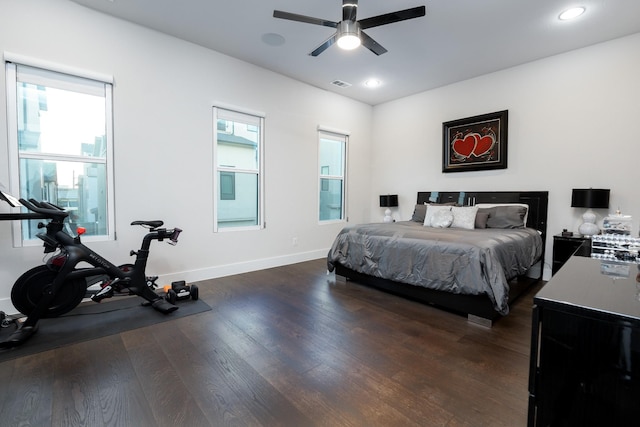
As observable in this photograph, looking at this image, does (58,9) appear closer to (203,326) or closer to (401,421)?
(203,326)

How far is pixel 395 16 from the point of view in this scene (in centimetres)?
245

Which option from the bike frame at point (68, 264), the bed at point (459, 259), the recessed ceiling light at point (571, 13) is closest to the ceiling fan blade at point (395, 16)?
the recessed ceiling light at point (571, 13)

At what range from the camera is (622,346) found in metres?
0.74

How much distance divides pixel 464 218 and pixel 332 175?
97.8 inches

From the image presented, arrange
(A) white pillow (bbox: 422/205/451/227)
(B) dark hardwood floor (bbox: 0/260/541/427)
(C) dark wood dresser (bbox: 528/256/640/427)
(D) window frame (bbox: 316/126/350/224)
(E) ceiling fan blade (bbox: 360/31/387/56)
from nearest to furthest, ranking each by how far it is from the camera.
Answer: (C) dark wood dresser (bbox: 528/256/640/427) < (B) dark hardwood floor (bbox: 0/260/541/427) < (E) ceiling fan blade (bbox: 360/31/387/56) < (A) white pillow (bbox: 422/205/451/227) < (D) window frame (bbox: 316/126/350/224)

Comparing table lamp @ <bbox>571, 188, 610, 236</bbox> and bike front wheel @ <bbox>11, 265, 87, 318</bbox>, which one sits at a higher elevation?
table lamp @ <bbox>571, 188, 610, 236</bbox>

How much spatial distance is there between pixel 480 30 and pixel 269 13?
2375mm

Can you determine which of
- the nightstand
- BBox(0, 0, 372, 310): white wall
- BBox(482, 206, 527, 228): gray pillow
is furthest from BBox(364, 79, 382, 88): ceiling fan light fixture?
the nightstand

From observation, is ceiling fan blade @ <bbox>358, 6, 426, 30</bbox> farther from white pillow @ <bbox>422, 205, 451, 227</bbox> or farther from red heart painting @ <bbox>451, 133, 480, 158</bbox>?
red heart painting @ <bbox>451, 133, 480, 158</bbox>

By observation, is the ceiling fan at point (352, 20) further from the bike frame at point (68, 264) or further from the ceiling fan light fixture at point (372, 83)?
the bike frame at point (68, 264)

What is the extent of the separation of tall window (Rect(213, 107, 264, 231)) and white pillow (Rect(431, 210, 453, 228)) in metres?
2.55

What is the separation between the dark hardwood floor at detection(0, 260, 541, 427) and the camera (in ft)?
4.95

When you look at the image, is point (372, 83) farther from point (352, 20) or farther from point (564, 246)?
point (564, 246)

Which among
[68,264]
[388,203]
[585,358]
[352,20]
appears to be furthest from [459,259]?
[68,264]
